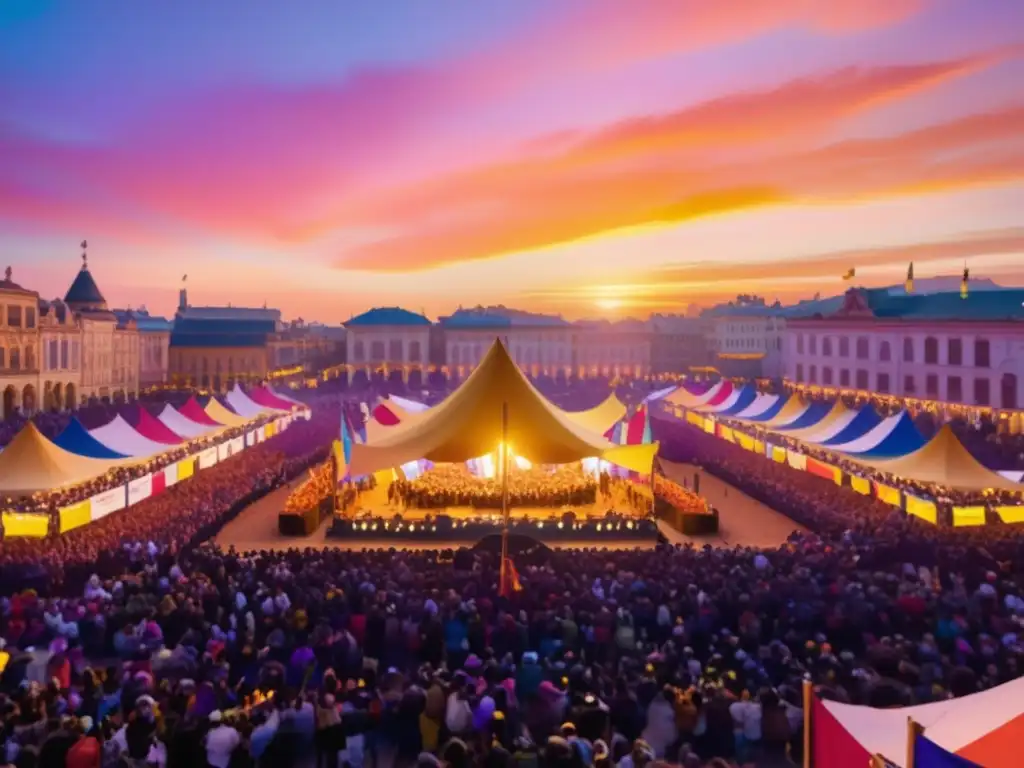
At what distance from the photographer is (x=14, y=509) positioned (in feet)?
64.9

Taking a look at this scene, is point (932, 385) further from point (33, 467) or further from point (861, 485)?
point (33, 467)

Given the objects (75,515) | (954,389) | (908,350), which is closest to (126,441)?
(75,515)

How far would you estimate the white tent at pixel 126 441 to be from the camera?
24812 millimetres

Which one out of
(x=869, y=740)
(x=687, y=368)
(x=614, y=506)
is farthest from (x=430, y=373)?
(x=869, y=740)

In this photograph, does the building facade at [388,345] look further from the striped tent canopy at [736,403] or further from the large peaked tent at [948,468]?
the large peaked tent at [948,468]

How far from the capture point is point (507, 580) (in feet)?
47.4

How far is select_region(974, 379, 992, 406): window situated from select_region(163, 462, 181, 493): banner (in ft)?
134

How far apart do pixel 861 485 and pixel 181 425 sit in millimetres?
23815

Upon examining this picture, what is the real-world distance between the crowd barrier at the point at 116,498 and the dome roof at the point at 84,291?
46.1 metres

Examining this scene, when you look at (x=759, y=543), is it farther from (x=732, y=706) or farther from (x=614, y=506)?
(x=732, y=706)

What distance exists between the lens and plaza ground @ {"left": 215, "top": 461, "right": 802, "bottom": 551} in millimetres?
21328

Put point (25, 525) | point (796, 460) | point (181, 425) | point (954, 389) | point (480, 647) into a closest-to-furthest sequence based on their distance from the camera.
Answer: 1. point (480, 647)
2. point (25, 525)
3. point (796, 460)
4. point (181, 425)
5. point (954, 389)

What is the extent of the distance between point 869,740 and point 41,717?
8222 mm

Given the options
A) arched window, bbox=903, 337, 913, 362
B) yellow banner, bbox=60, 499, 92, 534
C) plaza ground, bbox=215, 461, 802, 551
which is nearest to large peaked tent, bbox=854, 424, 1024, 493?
plaza ground, bbox=215, 461, 802, 551
